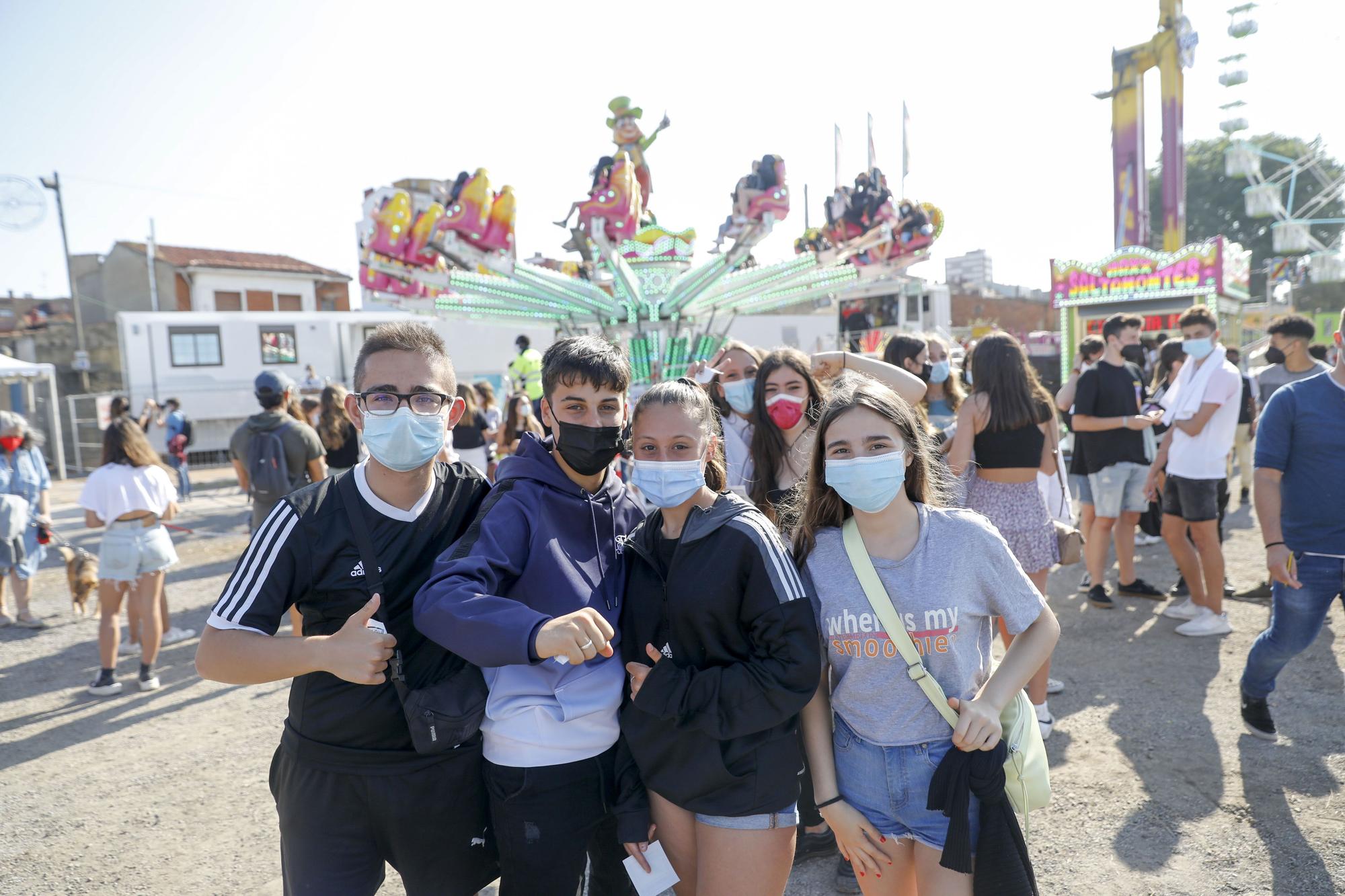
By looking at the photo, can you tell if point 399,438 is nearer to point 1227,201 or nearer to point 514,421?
point 514,421

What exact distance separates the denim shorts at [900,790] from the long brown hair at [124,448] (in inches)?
204

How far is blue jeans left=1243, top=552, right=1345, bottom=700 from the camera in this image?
11.4 ft

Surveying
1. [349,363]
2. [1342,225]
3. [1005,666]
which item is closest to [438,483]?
[1005,666]

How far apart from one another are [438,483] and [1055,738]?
11.2 ft

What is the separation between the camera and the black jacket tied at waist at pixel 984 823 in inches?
72.9

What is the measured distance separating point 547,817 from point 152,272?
34543 millimetres

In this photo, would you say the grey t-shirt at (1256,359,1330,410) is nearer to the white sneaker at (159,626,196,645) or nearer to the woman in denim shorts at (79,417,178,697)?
the woman in denim shorts at (79,417,178,697)

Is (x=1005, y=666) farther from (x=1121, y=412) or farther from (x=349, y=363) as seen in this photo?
(x=349, y=363)

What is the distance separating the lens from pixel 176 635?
634cm

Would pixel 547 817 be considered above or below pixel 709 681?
below

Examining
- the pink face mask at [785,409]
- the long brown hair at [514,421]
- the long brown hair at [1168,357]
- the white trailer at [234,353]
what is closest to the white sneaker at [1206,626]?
the long brown hair at [1168,357]

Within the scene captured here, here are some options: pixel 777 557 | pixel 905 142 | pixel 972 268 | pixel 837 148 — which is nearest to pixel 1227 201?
pixel 972 268

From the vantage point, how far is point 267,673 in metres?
1.78

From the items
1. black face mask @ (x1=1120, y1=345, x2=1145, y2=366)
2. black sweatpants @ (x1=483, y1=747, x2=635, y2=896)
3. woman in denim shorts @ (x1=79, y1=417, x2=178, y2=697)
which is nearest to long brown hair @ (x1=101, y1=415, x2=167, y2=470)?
woman in denim shorts @ (x1=79, y1=417, x2=178, y2=697)
